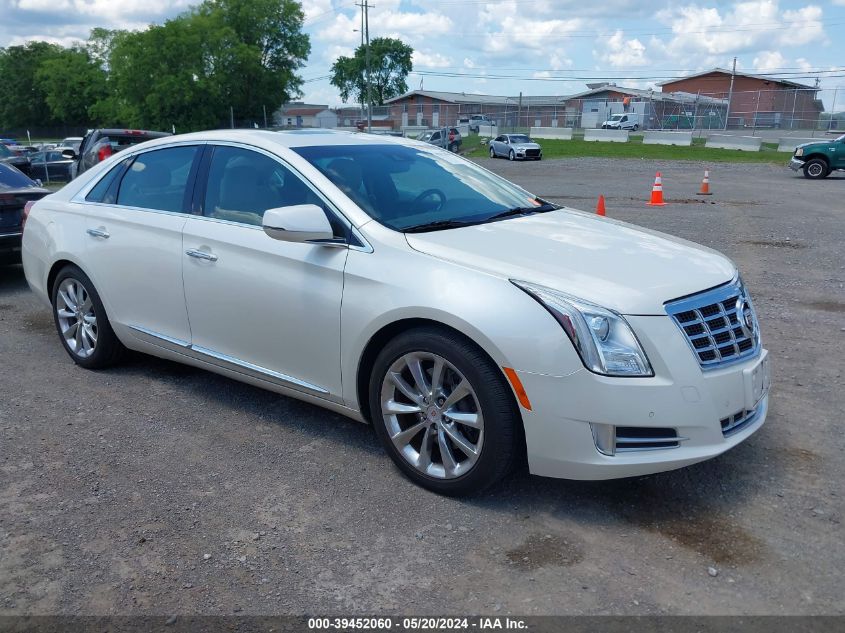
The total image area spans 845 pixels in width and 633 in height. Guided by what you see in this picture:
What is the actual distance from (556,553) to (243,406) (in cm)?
244

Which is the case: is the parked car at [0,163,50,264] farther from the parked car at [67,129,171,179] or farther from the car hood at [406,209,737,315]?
the car hood at [406,209,737,315]

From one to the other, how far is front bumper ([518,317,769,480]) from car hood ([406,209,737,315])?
18cm

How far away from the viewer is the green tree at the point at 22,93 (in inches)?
3802

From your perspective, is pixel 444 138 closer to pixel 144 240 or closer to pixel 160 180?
pixel 160 180

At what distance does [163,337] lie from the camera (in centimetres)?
484

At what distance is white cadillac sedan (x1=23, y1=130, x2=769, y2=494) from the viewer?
321cm

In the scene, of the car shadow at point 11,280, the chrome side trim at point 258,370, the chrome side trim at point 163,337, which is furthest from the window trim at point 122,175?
the car shadow at point 11,280

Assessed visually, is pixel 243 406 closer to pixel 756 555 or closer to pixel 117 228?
pixel 117 228

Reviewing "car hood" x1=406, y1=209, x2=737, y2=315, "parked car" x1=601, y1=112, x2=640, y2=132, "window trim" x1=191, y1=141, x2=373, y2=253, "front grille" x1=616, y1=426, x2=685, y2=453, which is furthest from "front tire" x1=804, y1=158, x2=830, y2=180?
"parked car" x1=601, y1=112, x2=640, y2=132

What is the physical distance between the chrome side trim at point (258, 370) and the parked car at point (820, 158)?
2407 cm

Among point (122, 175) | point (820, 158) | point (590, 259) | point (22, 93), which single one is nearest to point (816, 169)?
point (820, 158)

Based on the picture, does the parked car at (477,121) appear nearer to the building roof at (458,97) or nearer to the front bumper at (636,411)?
the building roof at (458,97)

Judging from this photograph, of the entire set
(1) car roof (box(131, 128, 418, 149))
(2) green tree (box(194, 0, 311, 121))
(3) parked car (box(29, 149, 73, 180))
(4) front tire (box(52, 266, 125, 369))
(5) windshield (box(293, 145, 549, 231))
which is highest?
(2) green tree (box(194, 0, 311, 121))

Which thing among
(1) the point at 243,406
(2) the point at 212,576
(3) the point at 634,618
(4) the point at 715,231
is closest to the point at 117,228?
(1) the point at 243,406
